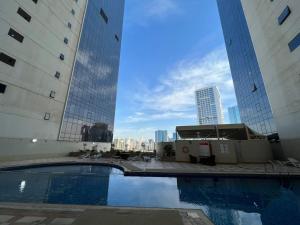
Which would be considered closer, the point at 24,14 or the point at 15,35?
the point at 15,35

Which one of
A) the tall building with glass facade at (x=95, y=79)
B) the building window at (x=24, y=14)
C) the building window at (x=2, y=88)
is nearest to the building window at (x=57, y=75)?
the tall building with glass facade at (x=95, y=79)

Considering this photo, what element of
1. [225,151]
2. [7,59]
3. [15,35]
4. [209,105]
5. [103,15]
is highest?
[103,15]

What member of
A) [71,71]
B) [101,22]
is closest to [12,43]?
[71,71]

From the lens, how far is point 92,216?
11.3ft

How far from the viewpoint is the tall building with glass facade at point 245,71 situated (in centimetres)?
2749

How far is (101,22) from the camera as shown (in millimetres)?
37938

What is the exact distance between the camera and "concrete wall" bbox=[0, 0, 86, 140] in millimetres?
14688

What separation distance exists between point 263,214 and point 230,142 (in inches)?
461

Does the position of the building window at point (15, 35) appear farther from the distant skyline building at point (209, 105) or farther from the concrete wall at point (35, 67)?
the distant skyline building at point (209, 105)

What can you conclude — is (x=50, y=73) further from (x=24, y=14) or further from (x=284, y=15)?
(x=284, y=15)

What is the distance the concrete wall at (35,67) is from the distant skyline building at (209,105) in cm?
6986

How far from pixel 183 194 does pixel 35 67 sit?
2086cm

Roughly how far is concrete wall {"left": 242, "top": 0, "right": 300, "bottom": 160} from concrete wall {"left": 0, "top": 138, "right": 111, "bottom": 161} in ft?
91.2

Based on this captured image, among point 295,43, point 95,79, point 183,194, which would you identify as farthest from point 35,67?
point 295,43
